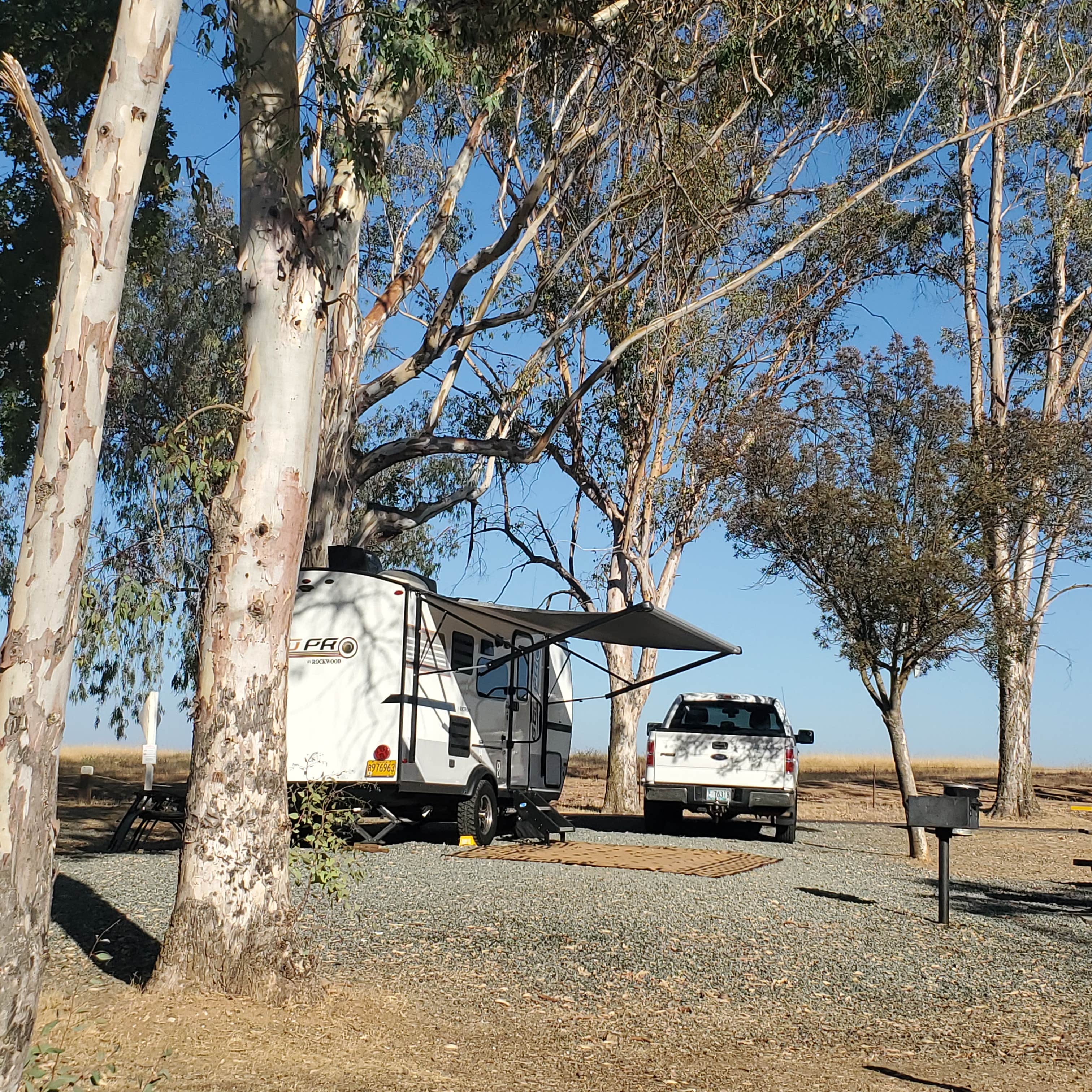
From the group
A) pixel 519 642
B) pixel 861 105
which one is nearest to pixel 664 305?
pixel 861 105

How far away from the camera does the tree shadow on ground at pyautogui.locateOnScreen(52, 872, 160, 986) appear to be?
624 centimetres

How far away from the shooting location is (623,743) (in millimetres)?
20656

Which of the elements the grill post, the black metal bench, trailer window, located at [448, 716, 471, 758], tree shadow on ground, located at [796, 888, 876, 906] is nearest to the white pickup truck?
trailer window, located at [448, 716, 471, 758]

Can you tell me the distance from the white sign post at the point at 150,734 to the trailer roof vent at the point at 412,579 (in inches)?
169

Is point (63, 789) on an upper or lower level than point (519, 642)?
lower

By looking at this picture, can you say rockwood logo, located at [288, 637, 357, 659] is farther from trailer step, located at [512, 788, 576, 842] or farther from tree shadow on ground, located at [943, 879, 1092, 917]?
tree shadow on ground, located at [943, 879, 1092, 917]

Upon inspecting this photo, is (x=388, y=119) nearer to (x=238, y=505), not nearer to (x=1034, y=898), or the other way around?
(x=238, y=505)

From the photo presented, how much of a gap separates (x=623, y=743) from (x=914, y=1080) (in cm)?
1557

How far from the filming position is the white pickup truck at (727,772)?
14.8 meters

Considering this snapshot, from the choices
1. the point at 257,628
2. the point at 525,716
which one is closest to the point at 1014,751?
the point at 525,716

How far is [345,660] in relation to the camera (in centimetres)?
1137

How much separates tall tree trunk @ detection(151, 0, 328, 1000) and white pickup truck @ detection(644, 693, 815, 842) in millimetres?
9652

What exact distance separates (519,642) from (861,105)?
834 cm

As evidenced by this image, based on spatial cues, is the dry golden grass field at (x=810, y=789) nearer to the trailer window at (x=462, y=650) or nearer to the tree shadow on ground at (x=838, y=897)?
the trailer window at (x=462, y=650)
